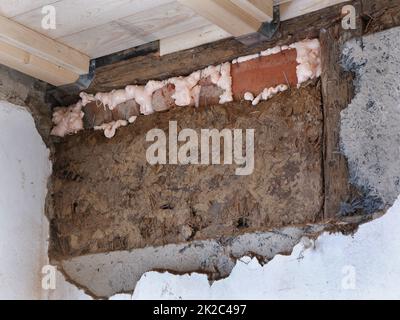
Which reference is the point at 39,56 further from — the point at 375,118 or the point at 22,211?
the point at 375,118

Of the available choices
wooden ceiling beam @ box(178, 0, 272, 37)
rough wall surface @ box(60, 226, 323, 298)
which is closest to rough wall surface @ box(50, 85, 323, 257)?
rough wall surface @ box(60, 226, 323, 298)

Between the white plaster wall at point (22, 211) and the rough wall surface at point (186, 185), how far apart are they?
7 centimetres

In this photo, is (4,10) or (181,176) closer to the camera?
(4,10)

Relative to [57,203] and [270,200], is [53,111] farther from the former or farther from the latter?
[270,200]

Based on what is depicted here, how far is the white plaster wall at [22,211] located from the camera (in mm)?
2455

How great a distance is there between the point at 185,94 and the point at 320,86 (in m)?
0.51

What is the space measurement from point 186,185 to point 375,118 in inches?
27.2

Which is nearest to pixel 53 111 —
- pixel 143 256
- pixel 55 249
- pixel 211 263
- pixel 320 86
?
pixel 55 249

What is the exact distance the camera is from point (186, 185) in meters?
2.36

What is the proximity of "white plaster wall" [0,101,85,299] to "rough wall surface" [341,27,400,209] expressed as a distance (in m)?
1.12

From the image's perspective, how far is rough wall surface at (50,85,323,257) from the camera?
6.98 feet

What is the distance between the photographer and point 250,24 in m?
2.13

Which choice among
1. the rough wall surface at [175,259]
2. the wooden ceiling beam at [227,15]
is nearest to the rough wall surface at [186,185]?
the rough wall surface at [175,259]

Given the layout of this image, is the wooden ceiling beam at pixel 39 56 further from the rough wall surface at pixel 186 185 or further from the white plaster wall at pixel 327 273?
the white plaster wall at pixel 327 273
